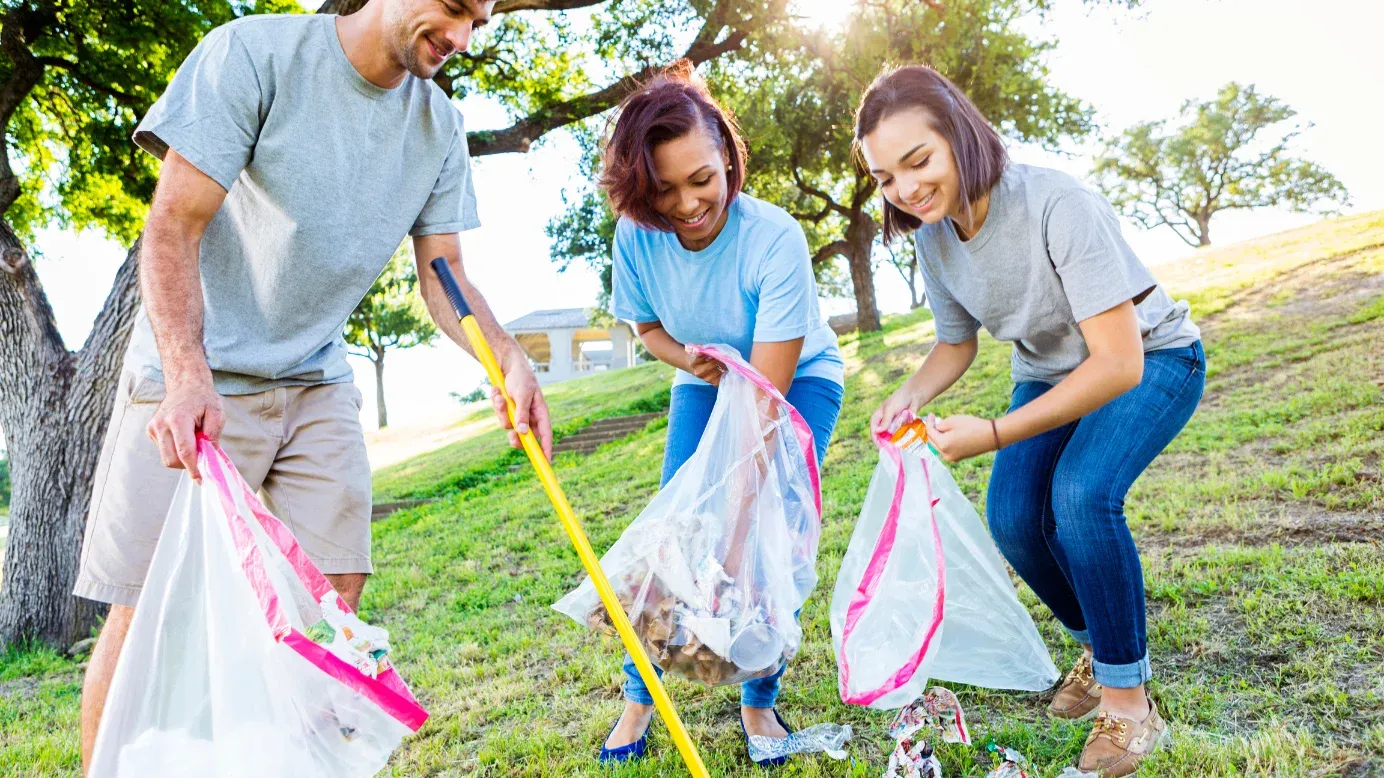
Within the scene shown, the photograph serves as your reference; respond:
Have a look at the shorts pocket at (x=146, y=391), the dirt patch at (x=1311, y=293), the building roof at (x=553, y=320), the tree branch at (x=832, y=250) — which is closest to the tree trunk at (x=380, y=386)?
the building roof at (x=553, y=320)

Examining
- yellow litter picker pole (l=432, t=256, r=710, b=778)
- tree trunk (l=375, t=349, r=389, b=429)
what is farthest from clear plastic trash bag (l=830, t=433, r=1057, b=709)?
tree trunk (l=375, t=349, r=389, b=429)

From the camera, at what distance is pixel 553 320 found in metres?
34.3

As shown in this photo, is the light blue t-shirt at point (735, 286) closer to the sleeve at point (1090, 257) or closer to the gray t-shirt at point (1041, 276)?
the gray t-shirt at point (1041, 276)

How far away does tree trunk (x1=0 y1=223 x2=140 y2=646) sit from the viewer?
15.8ft

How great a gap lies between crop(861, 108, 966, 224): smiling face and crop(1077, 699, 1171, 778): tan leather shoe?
1.16 meters

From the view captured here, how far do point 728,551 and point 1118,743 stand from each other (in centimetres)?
92

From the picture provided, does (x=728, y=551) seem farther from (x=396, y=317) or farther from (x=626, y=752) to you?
(x=396, y=317)

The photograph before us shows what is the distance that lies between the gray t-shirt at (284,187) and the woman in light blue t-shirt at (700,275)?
522mm

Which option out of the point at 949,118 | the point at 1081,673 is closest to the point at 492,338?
the point at 949,118

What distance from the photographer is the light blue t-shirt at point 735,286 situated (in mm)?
2076

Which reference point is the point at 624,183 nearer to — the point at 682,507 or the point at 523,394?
the point at 523,394

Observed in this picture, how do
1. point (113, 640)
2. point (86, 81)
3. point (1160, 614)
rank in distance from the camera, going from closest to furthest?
point (113, 640) → point (1160, 614) → point (86, 81)

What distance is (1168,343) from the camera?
6.89 feet

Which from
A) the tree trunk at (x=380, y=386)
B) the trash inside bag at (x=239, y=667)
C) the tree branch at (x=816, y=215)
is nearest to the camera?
the trash inside bag at (x=239, y=667)
